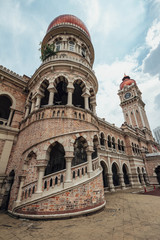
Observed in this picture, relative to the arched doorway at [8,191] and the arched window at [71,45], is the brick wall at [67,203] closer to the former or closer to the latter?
the arched doorway at [8,191]

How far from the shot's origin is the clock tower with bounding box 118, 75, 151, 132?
3334cm

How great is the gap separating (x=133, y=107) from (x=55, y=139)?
1350 inches

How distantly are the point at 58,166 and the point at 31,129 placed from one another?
9.79 feet

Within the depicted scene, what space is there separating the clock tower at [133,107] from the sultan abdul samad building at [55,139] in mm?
23222

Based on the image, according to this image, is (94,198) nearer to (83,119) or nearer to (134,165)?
(83,119)

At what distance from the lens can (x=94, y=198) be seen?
19.5 ft

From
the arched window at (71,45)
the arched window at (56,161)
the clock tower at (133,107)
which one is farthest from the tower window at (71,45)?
the clock tower at (133,107)

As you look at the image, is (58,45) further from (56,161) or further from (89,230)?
(89,230)

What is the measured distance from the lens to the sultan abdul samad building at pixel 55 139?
548cm

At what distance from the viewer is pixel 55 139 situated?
646 cm

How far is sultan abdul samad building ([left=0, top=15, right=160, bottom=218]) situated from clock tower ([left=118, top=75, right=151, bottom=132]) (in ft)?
76.2

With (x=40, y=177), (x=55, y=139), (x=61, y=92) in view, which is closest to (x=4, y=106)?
(x=61, y=92)

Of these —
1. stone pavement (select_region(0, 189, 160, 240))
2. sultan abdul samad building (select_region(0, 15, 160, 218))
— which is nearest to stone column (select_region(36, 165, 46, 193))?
sultan abdul samad building (select_region(0, 15, 160, 218))

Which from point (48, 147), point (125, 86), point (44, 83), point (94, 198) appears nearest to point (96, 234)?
point (94, 198)
